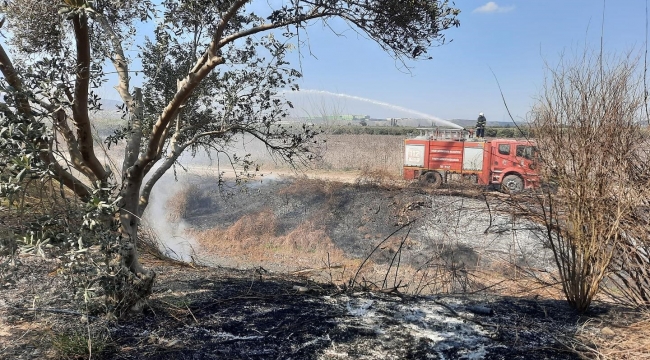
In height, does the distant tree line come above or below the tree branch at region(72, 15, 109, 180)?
above

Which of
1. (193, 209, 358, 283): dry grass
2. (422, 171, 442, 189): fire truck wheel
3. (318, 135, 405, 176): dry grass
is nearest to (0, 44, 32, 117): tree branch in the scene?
(193, 209, 358, 283): dry grass

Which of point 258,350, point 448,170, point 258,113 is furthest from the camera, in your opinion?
point 448,170

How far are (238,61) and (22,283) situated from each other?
3.25m

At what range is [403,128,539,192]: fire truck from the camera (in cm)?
1662

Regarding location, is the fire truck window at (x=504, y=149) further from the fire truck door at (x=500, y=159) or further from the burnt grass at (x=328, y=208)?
the burnt grass at (x=328, y=208)

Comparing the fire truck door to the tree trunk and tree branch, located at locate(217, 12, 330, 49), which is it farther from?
the tree trunk

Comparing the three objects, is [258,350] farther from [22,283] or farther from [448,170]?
[448,170]

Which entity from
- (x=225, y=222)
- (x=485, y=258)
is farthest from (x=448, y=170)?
(x=225, y=222)

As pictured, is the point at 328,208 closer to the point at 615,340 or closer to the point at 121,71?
the point at 121,71

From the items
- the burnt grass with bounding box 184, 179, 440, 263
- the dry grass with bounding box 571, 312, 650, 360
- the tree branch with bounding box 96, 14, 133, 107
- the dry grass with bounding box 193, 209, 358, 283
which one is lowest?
the dry grass with bounding box 193, 209, 358, 283

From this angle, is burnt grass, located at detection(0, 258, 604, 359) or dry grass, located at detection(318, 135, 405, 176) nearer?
burnt grass, located at detection(0, 258, 604, 359)

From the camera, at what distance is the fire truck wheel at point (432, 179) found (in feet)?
58.7

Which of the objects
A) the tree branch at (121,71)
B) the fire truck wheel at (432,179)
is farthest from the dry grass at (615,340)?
the fire truck wheel at (432,179)

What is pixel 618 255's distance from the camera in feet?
14.0
